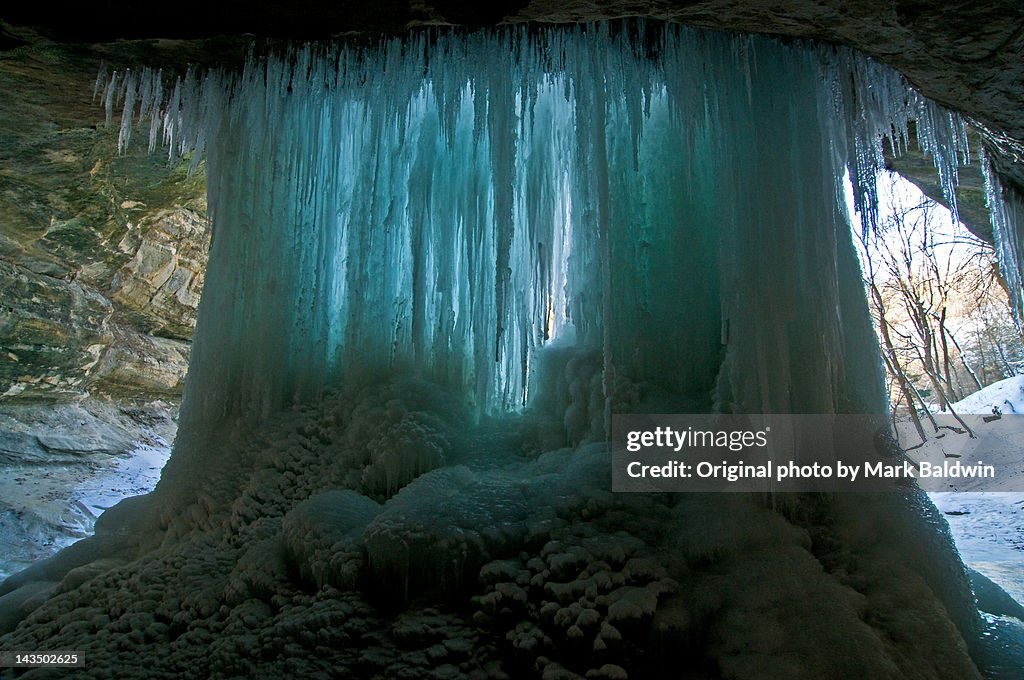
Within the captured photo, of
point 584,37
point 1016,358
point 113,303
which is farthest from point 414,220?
point 1016,358

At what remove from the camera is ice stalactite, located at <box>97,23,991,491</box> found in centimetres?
382

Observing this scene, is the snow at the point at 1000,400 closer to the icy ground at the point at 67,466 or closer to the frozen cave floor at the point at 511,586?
the frozen cave floor at the point at 511,586

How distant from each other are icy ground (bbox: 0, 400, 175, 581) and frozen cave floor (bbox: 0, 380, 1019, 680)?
3816 millimetres

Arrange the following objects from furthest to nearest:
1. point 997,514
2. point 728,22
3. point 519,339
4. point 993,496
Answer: point 993,496 < point 997,514 < point 519,339 < point 728,22

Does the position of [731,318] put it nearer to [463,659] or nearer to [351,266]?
[463,659]

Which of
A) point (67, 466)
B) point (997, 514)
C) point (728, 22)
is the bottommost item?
point (997, 514)

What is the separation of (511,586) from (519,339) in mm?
2113

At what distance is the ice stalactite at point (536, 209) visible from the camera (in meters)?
3.82

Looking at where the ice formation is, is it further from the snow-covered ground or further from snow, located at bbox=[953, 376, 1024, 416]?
snow, located at bbox=[953, 376, 1024, 416]

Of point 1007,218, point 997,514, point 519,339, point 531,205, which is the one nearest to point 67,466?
point 519,339

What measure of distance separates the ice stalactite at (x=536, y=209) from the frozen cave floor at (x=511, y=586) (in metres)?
0.75

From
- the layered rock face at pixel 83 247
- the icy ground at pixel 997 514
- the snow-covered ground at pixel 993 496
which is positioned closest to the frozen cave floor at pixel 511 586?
the icy ground at pixel 997 514

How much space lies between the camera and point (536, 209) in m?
4.64

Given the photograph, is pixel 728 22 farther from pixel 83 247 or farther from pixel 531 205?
pixel 83 247
